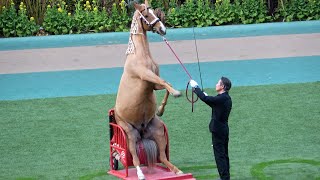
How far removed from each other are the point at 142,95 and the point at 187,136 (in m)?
2.14

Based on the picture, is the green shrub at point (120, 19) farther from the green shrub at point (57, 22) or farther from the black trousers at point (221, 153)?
the black trousers at point (221, 153)

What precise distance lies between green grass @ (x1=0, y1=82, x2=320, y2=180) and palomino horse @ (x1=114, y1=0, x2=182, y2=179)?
0.60 metres

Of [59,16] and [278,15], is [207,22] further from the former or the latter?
[59,16]

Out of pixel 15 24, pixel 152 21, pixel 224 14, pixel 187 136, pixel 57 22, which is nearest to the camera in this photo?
pixel 152 21

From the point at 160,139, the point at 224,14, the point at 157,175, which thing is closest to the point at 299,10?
the point at 224,14

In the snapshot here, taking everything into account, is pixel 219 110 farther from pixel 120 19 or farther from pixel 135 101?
pixel 120 19

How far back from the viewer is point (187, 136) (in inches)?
409

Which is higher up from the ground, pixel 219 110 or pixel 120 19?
pixel 219 110

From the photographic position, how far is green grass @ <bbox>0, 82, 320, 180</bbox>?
9.03 m

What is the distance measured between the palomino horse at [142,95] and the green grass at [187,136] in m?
0.60

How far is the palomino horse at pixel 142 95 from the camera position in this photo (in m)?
8.32

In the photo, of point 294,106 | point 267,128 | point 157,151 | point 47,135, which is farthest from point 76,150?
point 294,106

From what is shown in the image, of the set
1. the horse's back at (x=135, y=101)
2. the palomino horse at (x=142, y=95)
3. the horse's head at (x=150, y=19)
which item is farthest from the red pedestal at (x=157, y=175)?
the horse's head at (x=150, y=19)

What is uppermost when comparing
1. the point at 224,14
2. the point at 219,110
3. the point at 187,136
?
the point at 219,110
